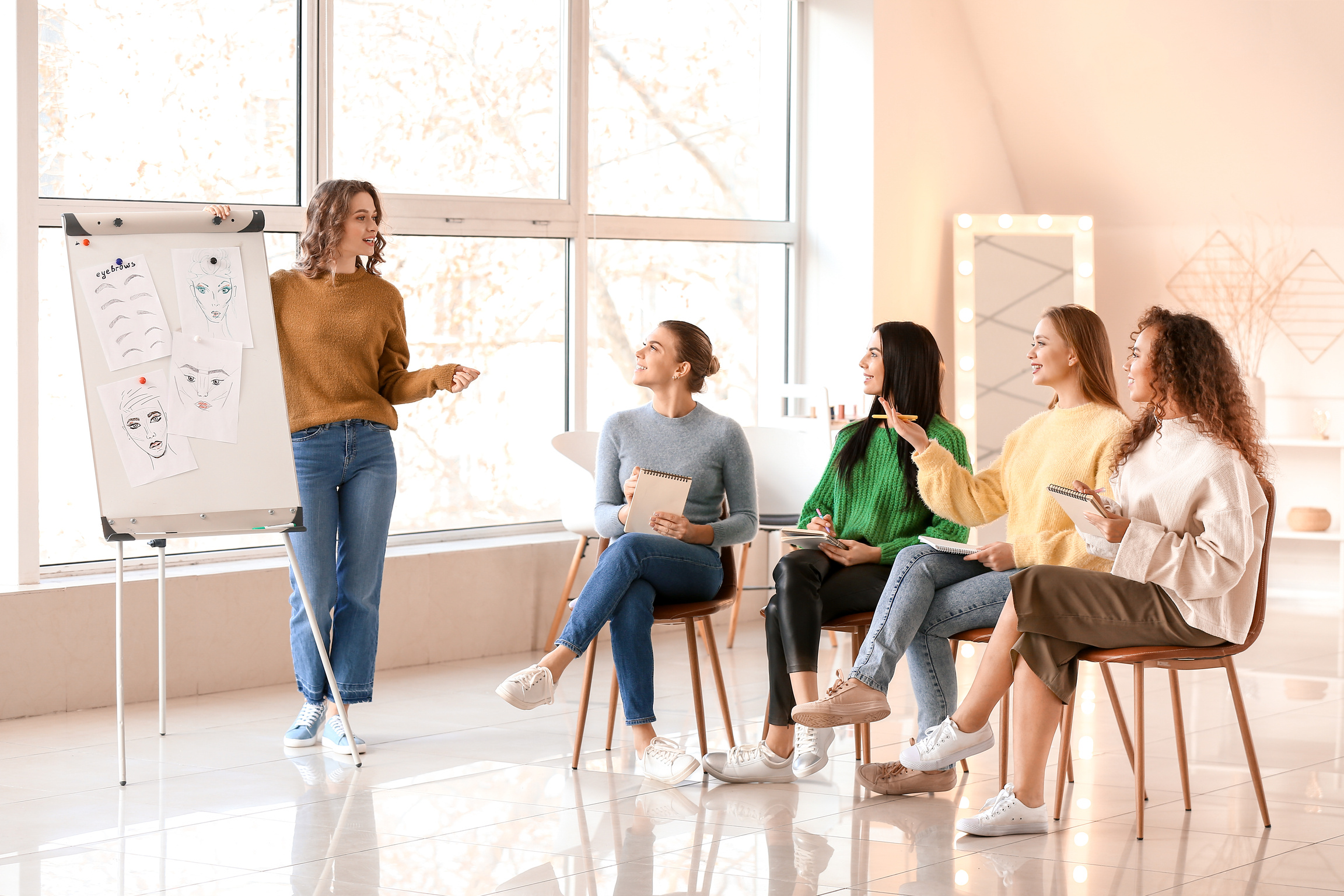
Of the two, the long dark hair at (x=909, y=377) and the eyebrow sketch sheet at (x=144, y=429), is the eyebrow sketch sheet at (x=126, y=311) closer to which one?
the eyebrow sketch sheet at (x=144, y=429)

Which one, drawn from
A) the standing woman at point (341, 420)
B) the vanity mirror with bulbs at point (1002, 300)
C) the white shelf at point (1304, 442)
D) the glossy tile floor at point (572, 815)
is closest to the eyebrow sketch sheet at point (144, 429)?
the standing woman at point (341, 420)

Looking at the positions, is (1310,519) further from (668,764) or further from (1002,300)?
(668,764)

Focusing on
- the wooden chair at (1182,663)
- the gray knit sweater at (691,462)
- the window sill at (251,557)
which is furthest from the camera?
the window sill at (251,557)

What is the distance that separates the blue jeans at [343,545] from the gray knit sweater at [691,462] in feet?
1.91

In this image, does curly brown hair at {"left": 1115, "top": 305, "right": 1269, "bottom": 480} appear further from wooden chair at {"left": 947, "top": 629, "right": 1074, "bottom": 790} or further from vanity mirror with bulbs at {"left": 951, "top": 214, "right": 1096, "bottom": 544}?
vanity mirror with bulbs at {"left": 951, "top": 214, "right": 1096, "bottom": 544}

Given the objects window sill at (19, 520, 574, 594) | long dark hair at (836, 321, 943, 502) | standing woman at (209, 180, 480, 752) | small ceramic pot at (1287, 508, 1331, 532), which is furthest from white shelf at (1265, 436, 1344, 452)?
standing woman at (209, 180, 480, 752)

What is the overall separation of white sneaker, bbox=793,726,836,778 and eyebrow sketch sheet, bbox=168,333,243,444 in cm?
148

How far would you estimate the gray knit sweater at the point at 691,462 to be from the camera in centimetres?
379

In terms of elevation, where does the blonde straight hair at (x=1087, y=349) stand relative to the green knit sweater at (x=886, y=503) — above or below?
above

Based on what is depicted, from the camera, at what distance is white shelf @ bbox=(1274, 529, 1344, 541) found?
6.60 meters

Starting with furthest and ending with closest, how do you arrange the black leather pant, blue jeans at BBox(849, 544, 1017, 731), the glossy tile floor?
the black leather pant → blue jeans at BBox(849, 544, 1017, 731) → the glossy tile floor

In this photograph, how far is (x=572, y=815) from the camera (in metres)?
3.28

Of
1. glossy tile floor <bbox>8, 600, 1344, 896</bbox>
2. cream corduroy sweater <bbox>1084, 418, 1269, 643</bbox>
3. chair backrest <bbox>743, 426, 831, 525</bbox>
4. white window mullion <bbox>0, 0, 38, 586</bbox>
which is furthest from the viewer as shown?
chair backrest <bbox>743, 426, 831, 525</bbox>

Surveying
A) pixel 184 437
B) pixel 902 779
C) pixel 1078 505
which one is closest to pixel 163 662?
pixel 184 437
